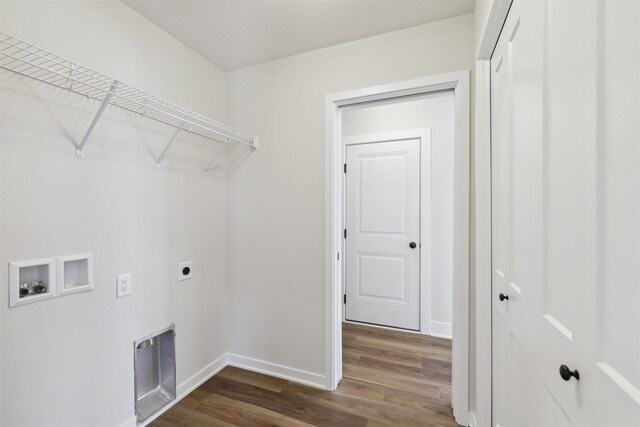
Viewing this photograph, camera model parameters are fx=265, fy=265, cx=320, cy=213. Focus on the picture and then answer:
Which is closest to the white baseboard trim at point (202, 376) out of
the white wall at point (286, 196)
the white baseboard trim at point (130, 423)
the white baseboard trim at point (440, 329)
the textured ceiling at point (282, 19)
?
the white wall at point (286, 196)

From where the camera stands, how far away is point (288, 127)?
2.07m

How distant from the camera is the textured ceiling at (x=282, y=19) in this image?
60.6 inches

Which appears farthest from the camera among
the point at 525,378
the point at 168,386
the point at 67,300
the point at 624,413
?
the point at 168,386

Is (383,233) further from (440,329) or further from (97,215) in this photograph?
(97,215)

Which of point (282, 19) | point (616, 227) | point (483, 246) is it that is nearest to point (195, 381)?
point (483, 246)

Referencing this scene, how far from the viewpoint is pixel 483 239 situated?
1413mm

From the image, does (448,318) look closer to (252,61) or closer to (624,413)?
(624,413)

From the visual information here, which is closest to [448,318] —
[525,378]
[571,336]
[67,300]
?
[525,378]

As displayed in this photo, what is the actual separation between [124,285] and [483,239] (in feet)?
6.58

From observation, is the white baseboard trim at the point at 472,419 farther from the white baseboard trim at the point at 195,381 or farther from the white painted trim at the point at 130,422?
the white painted trim at the point at 130,422

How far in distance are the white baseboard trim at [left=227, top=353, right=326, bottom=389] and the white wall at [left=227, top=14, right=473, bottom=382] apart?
0.13 feet

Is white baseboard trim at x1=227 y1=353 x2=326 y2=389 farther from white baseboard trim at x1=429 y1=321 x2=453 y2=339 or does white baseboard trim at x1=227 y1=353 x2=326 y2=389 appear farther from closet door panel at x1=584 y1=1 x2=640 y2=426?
closet door panel at x1=584 y1=1 x2=640 y2=426

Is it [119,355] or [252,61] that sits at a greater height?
[252,61]

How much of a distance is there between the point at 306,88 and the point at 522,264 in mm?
1756
